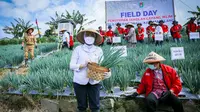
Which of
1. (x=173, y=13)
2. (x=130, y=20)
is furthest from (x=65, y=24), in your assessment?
(x=173, y=13)

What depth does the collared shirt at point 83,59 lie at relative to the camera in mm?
2145

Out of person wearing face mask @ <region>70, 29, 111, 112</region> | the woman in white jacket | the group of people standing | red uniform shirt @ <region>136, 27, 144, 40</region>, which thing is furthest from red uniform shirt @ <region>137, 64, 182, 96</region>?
red uniform shirt @ <region>136, 27, 144, 40</region>

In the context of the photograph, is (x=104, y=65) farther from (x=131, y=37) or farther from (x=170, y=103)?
(x=131, y=37)

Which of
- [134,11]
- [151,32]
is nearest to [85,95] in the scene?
[151,32]

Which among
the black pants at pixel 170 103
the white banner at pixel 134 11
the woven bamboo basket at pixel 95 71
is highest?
A: the white banner at pixel 134 11

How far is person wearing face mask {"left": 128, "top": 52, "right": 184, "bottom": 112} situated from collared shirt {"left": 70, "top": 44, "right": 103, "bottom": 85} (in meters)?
0.56

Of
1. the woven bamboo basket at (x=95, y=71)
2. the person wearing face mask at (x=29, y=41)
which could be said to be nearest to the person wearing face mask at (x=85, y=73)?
the woven bamboo basket at (x=95, y=71)

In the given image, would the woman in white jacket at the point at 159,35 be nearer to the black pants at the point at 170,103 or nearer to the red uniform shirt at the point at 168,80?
the red uniform shirt at the point at 168,80

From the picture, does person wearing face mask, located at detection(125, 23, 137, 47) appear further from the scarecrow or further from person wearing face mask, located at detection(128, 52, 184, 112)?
person wearing face mask, located at detection(128, 52, 184, 112)

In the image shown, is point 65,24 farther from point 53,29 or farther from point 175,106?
point 175,106

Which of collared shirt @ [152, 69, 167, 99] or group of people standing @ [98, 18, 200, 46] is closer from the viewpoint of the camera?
collared shirt @ [152, 69, 167, 99]

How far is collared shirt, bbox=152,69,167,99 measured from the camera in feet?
7.73

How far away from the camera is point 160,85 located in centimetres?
236

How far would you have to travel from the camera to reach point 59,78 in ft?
8.89
